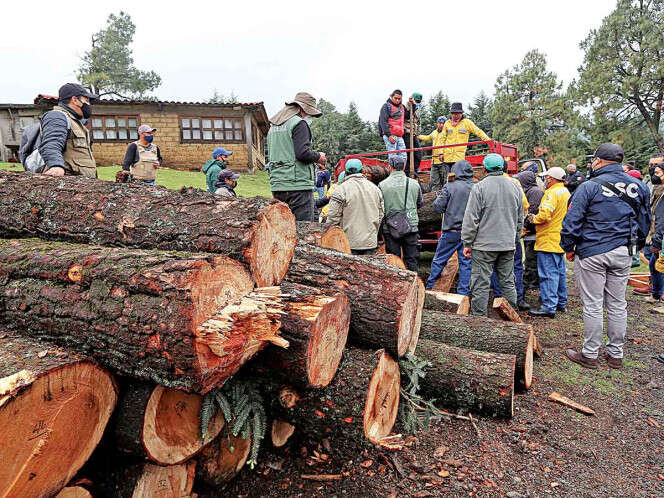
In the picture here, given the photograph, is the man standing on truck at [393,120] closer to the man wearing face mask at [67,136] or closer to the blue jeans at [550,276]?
the blue jeans at [550,276]

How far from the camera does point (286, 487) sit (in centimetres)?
251

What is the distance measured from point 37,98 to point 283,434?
74.3 ft

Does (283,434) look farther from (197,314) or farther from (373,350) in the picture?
(197,314)

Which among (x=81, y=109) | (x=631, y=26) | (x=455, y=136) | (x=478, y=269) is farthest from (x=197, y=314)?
(x=631, y=26)

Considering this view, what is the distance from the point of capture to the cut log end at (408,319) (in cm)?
289

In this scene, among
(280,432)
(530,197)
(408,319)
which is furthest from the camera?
(530,197)

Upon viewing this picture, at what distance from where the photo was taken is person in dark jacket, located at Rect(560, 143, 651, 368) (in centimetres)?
424

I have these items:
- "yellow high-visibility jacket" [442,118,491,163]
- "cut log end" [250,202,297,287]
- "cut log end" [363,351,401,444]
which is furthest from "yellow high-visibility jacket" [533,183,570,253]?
"cut log end" [250,202,297,287]

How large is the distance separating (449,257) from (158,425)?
16.6ft

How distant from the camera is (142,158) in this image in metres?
7.01

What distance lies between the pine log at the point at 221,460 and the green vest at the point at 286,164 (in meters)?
3.19

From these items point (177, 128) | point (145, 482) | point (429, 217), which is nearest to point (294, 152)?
point (429, 217)

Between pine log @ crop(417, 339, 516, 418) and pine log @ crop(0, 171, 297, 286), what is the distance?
1.66m

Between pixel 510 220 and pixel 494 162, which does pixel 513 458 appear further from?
pixel 494 162
